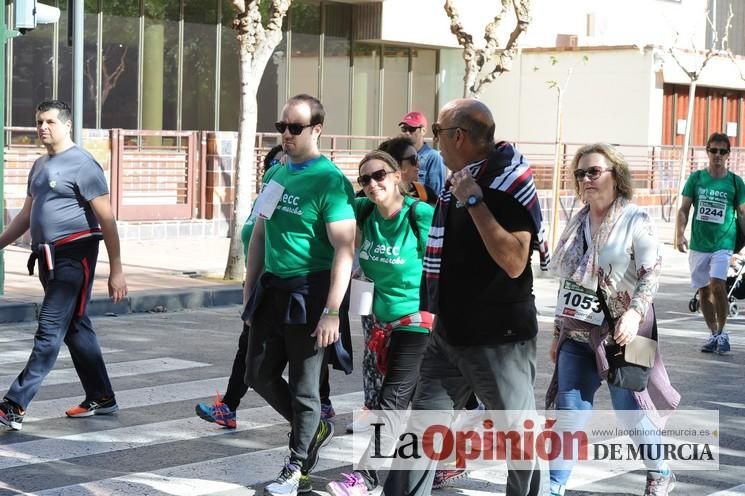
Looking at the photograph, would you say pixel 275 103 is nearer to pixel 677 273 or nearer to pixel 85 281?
pixel 677 273

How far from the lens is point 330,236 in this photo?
591cm

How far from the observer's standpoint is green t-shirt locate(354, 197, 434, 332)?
622 centimetres

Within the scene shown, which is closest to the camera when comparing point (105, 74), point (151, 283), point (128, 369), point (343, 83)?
point (128, 369)

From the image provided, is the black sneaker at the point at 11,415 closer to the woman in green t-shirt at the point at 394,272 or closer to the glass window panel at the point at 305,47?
the woman in green t-shirt at the point at 394,272

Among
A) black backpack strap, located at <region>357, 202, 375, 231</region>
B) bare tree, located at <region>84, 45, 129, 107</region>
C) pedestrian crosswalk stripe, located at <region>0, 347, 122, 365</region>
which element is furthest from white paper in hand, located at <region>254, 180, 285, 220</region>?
bare tree, located at <region>84, 45, 129, 107</region>

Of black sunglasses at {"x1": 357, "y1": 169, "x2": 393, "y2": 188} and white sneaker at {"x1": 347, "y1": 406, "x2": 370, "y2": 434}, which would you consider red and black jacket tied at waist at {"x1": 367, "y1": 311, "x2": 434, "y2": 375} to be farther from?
white sneaker at {"x1": 347, "y1": 406, "x2": 370, "y2": 434}

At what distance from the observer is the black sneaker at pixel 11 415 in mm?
7125

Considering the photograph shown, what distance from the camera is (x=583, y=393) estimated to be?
5820 mm

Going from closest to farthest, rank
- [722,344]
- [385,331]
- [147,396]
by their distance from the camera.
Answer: [385,331], [147,396], [722,344]

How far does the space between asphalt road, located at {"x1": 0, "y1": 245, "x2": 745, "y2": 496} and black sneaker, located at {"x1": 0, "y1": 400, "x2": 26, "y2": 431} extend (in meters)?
0.07

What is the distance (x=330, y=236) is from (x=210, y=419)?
1955mm

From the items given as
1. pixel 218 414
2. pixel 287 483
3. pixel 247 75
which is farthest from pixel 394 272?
pixel 247 75

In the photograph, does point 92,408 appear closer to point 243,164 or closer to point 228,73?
point 243,164

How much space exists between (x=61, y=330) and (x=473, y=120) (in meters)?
3.53
